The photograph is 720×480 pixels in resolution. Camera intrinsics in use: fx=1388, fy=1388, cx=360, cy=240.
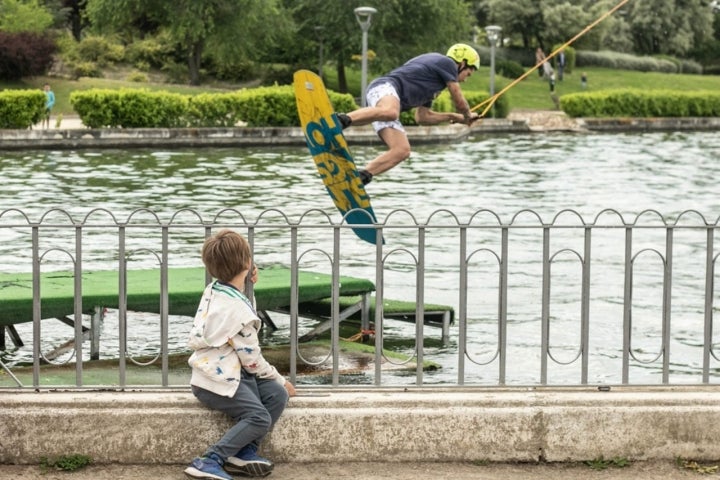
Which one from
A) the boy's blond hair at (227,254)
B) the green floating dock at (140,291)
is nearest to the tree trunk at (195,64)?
the green floating dock at (140,291)

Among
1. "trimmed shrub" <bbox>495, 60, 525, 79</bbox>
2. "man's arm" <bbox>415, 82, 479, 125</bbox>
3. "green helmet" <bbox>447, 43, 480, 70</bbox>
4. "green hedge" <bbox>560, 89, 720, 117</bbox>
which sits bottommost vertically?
"green hedge" <bbox>560, 89, 720, 117</bbox>

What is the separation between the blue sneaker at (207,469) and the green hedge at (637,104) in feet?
142

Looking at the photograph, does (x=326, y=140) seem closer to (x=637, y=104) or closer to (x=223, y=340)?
(x=223, y=340)

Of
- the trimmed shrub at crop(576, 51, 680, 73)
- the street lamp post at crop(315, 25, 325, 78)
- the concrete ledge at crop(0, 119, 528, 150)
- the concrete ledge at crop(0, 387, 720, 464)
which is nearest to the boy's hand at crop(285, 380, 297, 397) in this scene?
the concrete ledge at crop(0, 387, 720, 464)

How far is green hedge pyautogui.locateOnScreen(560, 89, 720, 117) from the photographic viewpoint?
48375 millimetres

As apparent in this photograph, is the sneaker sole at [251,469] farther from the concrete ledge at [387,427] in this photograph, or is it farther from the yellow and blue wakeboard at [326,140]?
the yellow and blue wakeboard at [326,140]

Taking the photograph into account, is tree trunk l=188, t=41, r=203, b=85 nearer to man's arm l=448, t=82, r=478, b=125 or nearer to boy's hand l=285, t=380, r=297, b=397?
man's arm l=448, t=82, r=478, b=125

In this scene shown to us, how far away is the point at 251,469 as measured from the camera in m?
6.01

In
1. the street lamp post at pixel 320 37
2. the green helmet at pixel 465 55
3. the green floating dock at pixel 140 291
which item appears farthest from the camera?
the street lamp post at pixel 320 37

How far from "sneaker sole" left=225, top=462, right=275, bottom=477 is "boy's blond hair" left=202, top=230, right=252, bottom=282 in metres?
0.82

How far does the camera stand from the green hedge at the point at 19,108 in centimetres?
3550

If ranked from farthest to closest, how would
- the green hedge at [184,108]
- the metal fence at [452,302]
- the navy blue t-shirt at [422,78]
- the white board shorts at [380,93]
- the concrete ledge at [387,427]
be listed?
the green hedge at [184,108] < the navy blue t-shirt at [422,78] < the white board shorts at [380,93] < the metal fence at [452,302] < the concrete ledge at [387,427]

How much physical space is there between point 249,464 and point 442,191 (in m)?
20.0

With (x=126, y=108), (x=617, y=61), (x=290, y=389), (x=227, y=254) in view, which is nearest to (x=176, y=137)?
(x=126, y=108)
